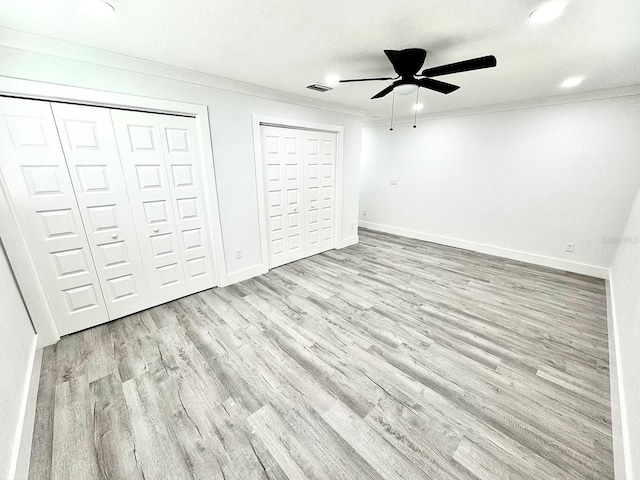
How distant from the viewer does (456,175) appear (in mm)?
4742

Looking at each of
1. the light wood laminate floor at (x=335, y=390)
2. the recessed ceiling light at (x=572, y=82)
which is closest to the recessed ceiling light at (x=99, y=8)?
the light wood laminate floor at (x=335, y=390)

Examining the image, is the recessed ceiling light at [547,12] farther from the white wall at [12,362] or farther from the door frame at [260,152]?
the white wall at [12,362]

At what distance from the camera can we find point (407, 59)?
2027 mm

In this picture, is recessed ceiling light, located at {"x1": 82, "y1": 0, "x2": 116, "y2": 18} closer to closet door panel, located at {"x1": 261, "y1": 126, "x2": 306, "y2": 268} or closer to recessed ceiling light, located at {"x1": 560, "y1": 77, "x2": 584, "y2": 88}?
closet door panel, located at {"x1": 261, "y1": 126, "x2": 306, "y2": 268}

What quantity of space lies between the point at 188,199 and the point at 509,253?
5128mm

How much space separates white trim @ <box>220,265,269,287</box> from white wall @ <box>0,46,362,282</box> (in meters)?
0.04

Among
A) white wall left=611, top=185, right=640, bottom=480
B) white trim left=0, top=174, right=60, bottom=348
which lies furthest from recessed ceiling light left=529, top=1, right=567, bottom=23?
white trim left=0, top=174, right=60, bottom=348

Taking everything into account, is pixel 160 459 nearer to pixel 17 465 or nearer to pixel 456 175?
pixel 17 465

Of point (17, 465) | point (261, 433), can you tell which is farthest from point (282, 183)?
point (17, 465)

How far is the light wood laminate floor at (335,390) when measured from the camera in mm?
1376

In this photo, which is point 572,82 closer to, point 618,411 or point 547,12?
point 547,12

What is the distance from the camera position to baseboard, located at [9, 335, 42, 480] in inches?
50.0

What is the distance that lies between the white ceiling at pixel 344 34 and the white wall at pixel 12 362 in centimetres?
189

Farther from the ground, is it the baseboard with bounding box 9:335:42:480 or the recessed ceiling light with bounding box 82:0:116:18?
the recessed ceiling light with bounding box 82:0:116:18
